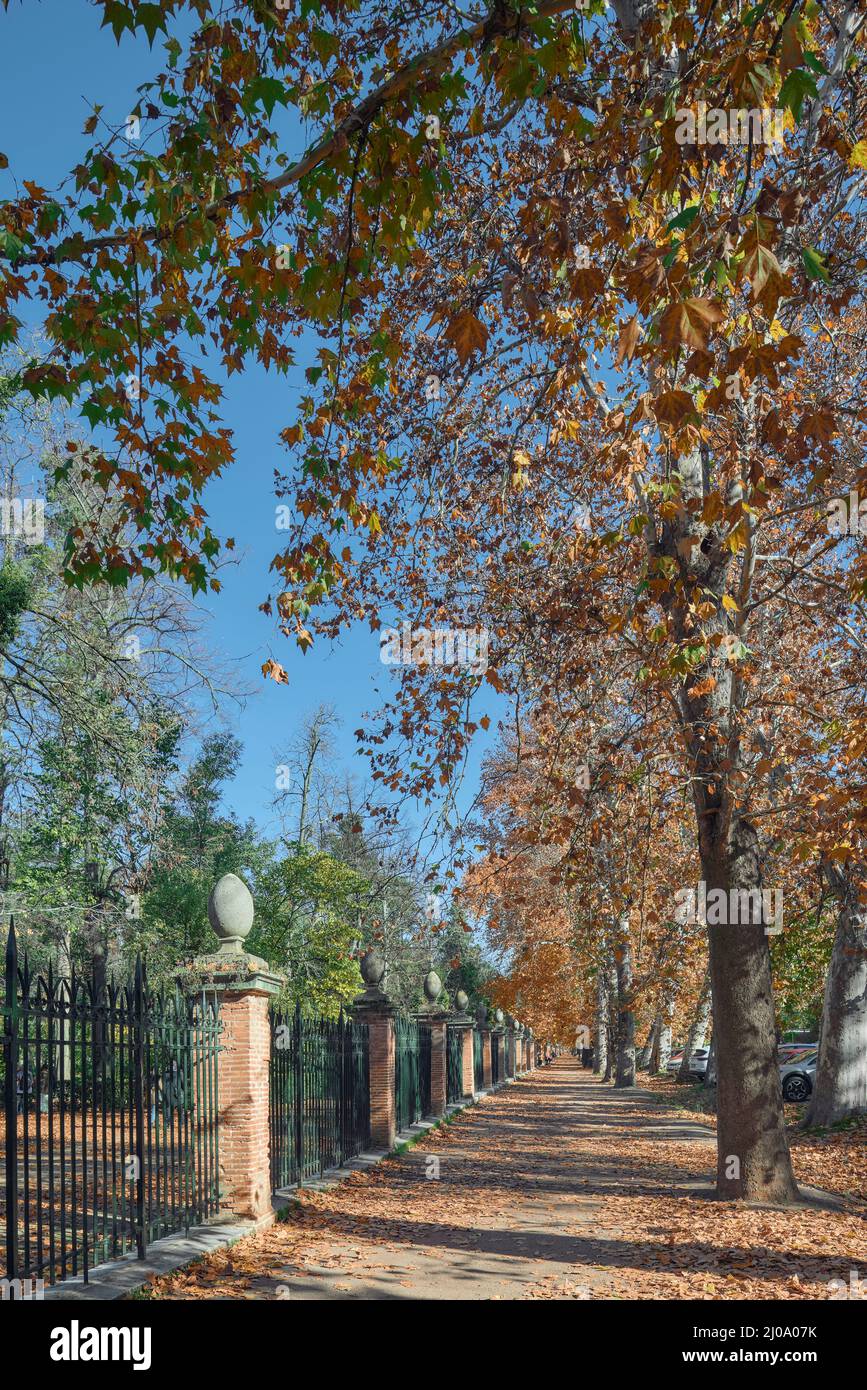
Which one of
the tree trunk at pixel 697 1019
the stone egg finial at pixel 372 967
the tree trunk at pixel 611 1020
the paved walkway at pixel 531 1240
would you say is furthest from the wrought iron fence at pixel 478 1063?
the paved walkway at pixel 531 1240

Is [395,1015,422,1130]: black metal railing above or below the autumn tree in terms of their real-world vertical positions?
below

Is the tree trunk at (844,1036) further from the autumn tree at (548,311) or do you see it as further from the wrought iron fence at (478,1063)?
the wrought iron fence at (478,1063)

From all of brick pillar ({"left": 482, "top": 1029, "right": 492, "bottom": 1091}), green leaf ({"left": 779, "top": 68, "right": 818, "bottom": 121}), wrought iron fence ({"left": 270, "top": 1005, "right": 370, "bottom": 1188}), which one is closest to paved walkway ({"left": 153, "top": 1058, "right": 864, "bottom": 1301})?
wrought iron fence ({"left": 270, "top": 1005, "right": 370, "bottom": 1188})

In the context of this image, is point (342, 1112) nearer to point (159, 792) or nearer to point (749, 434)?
point (159, 792)

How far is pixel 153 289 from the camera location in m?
8.08

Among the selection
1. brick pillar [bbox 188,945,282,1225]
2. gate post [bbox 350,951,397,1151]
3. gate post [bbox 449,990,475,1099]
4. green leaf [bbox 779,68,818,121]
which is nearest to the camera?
green leaf [bbox 779,68,818,121]

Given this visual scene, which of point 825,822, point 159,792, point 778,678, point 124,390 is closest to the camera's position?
point 124,390

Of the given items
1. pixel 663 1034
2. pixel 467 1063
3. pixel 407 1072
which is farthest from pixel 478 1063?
pixel 663 1034

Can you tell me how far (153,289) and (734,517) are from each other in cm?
432

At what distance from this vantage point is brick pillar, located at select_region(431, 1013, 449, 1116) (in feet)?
79.6

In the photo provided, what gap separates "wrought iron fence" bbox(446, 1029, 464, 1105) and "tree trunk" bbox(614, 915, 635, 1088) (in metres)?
5.96

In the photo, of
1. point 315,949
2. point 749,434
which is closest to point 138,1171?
point 749,434

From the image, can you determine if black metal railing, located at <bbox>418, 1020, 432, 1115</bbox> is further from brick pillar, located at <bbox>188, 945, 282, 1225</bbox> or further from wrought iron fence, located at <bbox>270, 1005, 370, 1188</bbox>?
brick pillar, located at <bbox>188, 945, 282, 1225</bbox>

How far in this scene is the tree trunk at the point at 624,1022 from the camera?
115 ft
